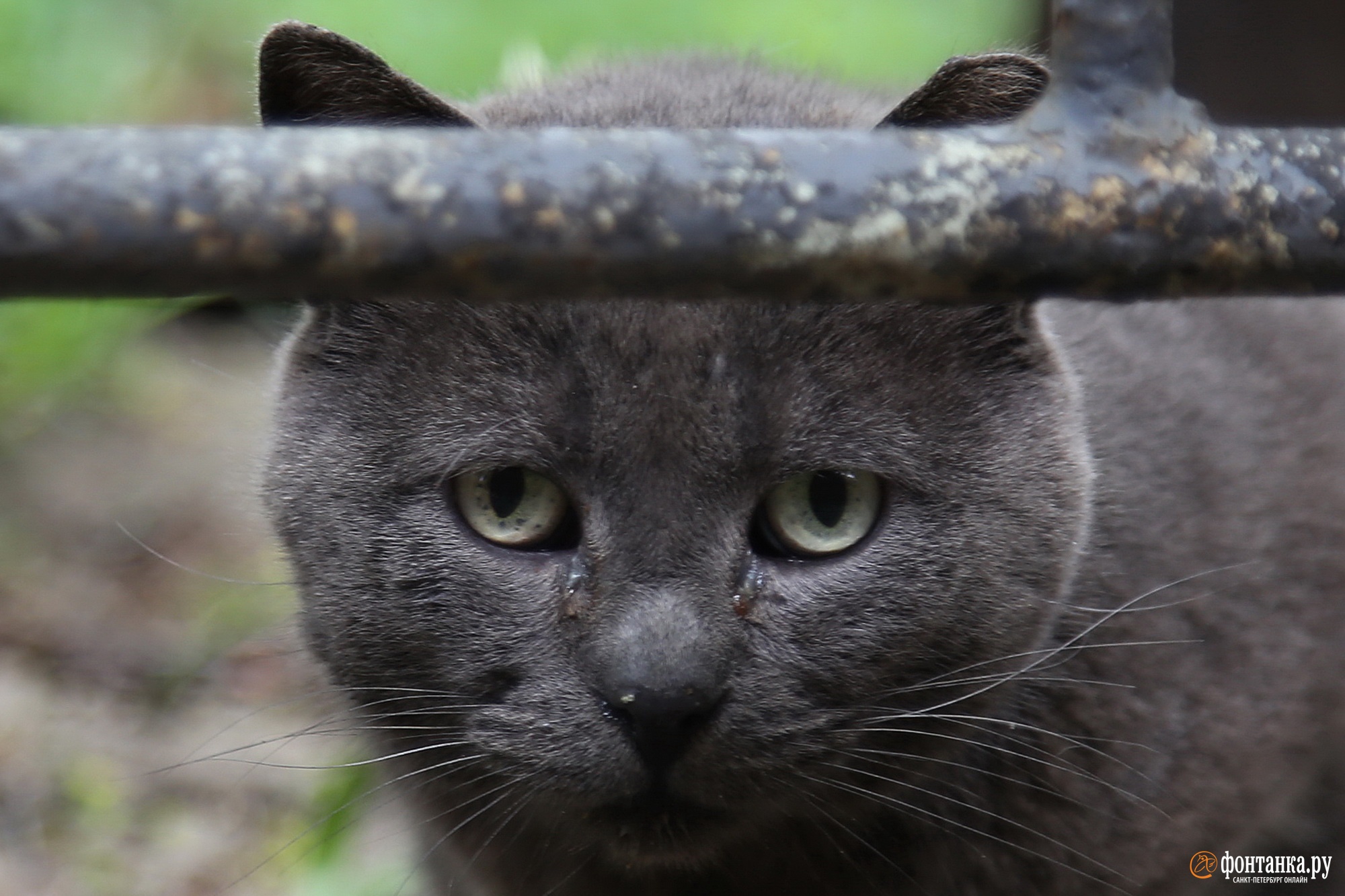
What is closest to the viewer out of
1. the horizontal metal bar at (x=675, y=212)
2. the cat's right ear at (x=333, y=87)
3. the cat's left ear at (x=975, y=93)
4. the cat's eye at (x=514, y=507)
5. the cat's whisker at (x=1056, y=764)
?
the horizontal metal bar at (x=675, y=212)

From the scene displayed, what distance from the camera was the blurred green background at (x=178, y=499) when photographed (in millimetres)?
2090

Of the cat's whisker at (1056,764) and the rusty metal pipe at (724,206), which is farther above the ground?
the rusty metal pipe at (724,206)

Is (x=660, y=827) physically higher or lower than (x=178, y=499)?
higher

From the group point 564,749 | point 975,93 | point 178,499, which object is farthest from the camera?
point 178,499

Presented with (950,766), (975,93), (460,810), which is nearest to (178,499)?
(460,810)

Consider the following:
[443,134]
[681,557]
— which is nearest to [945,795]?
[681,557]

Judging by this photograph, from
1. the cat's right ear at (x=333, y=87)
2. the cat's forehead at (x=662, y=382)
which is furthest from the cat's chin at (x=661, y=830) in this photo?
the cat's right ear at (x=333, y=87)

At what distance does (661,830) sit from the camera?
1306 mm

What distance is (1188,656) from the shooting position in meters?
1.60

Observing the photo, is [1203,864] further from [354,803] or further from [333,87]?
[333,87]

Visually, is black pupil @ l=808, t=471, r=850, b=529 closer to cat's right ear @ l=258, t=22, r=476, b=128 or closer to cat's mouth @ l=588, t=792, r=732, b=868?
cat's mouth @ l=588, t=792, r=732, b=868

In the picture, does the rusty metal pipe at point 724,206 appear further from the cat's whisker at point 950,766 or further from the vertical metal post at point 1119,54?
the cat's whisker at point 950,766

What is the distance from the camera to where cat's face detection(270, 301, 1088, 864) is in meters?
1.20

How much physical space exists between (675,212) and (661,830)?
2.63 feet
